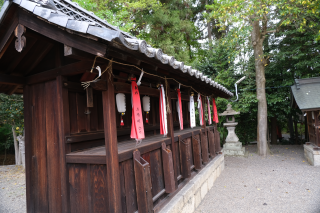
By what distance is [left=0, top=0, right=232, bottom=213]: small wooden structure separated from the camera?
2.37m

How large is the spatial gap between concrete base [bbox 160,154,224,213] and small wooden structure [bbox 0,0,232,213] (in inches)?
10.9

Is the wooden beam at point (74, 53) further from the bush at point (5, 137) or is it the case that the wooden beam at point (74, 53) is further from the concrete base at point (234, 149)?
the bush at point (5, 137)

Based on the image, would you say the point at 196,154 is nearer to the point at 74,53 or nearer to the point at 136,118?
the point at 136,118

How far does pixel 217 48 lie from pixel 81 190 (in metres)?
14.0

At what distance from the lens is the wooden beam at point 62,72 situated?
113 inches

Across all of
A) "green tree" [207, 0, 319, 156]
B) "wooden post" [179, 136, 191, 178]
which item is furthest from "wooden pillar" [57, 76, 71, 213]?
"green tree" [207, 0, 319, 156]

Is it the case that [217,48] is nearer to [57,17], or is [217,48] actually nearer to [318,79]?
[318,79]

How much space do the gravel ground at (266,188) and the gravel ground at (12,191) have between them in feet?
18.1

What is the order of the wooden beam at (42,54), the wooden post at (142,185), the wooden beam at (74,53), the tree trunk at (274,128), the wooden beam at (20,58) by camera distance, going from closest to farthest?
the wooden beam at (74,53) < the wooden post at (142,185) < the wooden beam at (20,58) < the wooden beam at (42,54) < the tree trunk at (274,128)

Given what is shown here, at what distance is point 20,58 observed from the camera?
3.43 m

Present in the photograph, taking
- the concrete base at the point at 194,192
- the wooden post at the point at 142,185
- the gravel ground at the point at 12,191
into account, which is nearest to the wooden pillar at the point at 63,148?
the wooden post at the point at 142,185

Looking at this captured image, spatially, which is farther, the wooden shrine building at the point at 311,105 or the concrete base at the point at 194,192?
the wooden shrine building at the point at 311,105

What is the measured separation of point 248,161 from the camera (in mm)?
10562

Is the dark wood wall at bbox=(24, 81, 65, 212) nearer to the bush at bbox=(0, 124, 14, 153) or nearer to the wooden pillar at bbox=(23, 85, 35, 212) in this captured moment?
the wooden pillar at bbox=(23, 85, 35, 212)
